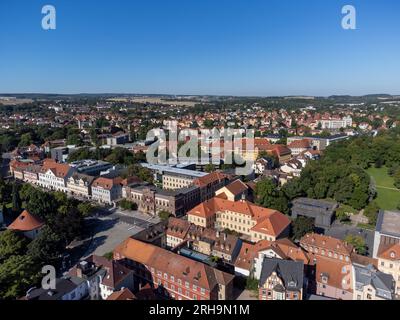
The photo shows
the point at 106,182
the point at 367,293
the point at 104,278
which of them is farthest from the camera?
the point at 106,182

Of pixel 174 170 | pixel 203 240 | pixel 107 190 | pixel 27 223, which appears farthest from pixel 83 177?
pixel 203 240

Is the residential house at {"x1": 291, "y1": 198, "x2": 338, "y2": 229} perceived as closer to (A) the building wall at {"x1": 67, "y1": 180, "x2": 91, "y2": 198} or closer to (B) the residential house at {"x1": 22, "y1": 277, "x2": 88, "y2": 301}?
(B) the residential house at {"x1": 22, "y1": 277, "x2": 88, "y2": 301}

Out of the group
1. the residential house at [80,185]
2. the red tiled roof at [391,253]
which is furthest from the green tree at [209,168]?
the red tiled roof at [391,253]

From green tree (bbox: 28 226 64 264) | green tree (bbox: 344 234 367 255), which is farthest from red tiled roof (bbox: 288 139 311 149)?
green tree (bbox: 28 226 64 264)

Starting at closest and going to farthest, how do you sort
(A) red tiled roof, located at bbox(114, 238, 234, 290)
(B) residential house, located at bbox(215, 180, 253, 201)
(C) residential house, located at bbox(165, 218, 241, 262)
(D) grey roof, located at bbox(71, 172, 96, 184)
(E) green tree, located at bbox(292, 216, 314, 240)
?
Answer: 1. (A) red tiled roof, located at bbox(114, 238, 234, 290)
2. (C) residential house, located at bbox(165, 218, 241, 262)
3. (E) green tree, located at bbox(292, 216, 314, 240)
4. (B) residential house, located at bbox(215, 180, 253, 201)
5. (D) grey roof, located at bbox(71, 172, 96, 184)

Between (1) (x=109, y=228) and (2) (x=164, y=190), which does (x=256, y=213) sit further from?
(1) (x=109, y=228)
